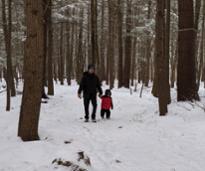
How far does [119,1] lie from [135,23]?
24.9ft

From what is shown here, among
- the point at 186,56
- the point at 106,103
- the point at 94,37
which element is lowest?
the point at 106,103

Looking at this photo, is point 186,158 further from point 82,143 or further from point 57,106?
point 57,106

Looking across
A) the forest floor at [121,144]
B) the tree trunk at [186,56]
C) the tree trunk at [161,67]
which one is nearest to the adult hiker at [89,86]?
the forest floor at [121,144]

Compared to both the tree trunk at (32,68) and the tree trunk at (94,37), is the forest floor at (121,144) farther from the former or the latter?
the tree trunk at (94,37)

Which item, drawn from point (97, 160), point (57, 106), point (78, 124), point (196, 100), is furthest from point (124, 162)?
point (57, 106)

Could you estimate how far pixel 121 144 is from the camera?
28.8 ft

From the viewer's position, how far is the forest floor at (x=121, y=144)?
6666 millimetres

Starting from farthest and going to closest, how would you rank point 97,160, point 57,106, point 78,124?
point 57,106, point 78,124, point 97,160

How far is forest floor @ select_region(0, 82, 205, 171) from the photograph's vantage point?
667cm

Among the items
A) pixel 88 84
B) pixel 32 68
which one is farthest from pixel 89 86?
pixel 32 68

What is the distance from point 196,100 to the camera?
12984 millimetres

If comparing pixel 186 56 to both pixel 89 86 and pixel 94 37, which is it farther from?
pixel 94 37

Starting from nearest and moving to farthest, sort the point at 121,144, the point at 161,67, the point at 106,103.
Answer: the point at 121,144 < the point at 161,67 < the point at 106,103

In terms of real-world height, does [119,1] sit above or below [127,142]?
above
